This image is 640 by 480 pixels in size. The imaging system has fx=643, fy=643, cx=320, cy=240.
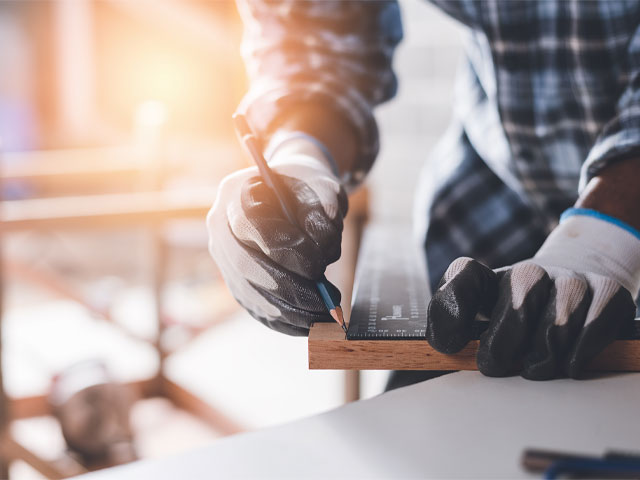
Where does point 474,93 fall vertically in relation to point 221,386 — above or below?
above

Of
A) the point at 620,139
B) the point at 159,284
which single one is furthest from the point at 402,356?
the point at 159,284

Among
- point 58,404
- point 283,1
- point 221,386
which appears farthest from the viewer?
point 221,386

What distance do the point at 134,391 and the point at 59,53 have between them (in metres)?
4.78

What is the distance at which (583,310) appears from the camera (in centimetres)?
40

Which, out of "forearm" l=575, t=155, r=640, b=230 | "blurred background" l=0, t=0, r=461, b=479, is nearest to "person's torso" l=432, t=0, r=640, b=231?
"forearm" l=575, t=155, r=640, b=230

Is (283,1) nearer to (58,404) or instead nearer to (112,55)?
(58,404)

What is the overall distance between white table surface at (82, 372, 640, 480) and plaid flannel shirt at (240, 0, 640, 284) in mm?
316

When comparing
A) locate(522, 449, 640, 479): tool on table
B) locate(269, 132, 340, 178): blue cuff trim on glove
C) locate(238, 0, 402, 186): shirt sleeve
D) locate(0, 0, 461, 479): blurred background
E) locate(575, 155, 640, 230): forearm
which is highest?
locate(238, 0, 402, 186): shirt sleeve

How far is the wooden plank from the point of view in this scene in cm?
42

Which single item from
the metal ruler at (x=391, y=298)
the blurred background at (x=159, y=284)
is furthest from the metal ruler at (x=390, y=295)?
the blurred background at (x=159, y=284)

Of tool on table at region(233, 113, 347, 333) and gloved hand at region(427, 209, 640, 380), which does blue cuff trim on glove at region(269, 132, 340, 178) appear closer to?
tool on table at region(233, 113, 347, 333)

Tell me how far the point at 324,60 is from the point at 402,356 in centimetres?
49

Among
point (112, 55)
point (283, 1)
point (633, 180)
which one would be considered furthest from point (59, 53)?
point (633, 180)

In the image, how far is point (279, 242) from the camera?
0.49 m
